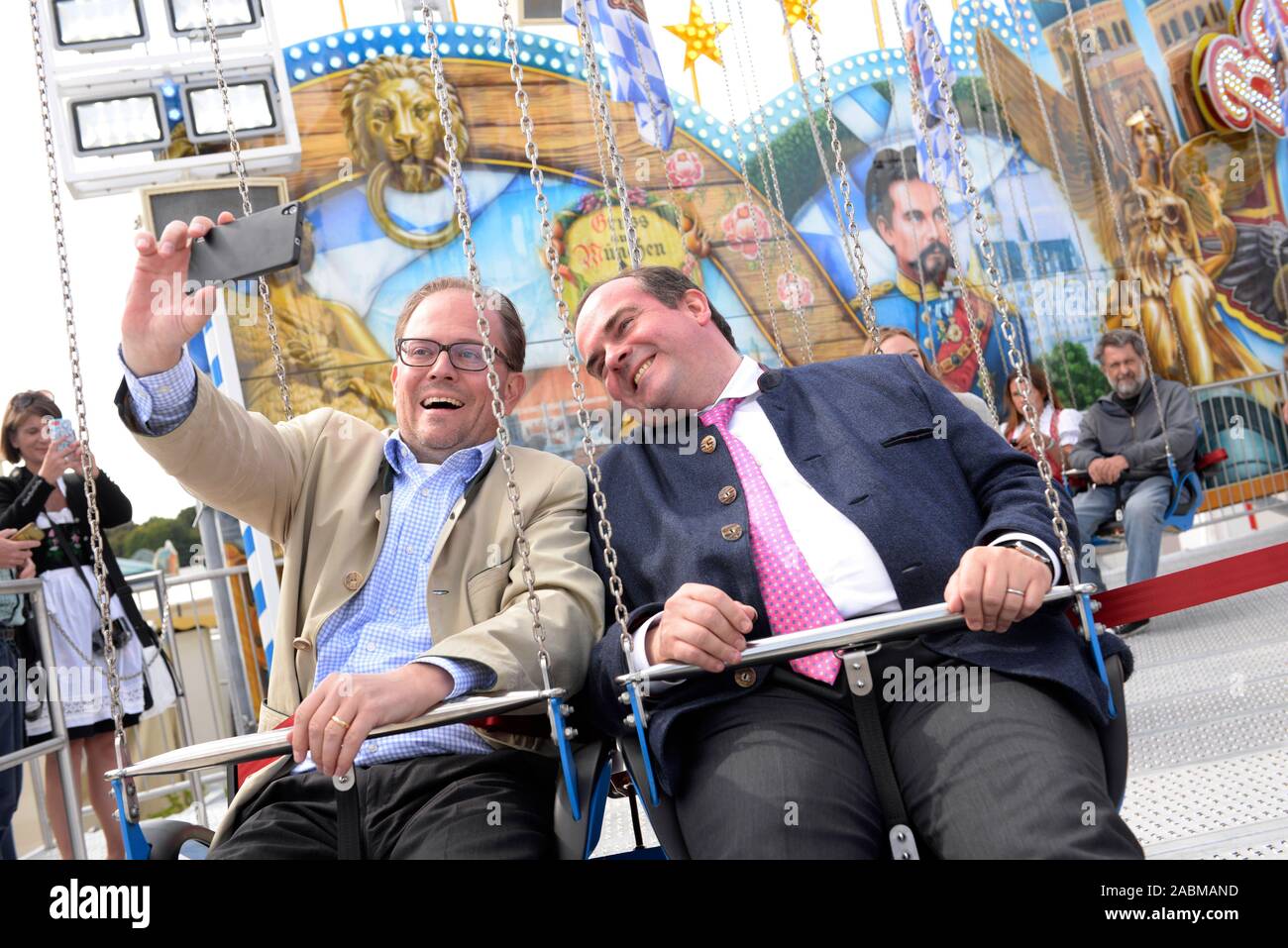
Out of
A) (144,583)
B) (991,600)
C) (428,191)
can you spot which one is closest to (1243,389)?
(428,191)

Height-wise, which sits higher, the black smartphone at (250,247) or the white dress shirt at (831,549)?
the black smartphone at (250,247)

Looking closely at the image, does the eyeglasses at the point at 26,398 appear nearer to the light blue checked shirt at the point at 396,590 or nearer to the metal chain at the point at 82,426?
the metal chain at the point at 82,426

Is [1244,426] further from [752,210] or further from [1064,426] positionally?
[752,210]

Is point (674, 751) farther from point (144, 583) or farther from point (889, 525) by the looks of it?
point (144, 583)

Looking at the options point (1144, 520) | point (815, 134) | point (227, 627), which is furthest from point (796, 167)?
point (227, 627)

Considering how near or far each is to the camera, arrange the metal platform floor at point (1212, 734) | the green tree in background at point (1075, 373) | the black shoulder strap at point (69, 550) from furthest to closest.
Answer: the green tree in background at point (1075, 373) → the black shoulder strap at point (69, 550) → the metal platform floor at point (1212, 734)

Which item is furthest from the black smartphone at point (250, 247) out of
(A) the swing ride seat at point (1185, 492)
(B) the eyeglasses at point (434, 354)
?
(A) the swing ride seat at point (1185, 492)

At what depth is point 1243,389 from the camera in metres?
9.64

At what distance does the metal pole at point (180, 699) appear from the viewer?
471 cm

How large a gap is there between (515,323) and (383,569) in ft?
2.05

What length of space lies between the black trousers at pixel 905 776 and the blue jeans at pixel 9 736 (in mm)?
2741

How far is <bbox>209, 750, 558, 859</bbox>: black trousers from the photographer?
162cm

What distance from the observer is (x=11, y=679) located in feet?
11.6

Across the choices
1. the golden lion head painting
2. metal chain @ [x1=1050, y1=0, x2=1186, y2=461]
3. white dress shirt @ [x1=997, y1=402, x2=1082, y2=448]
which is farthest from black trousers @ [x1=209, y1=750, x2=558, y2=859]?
metal chain @ [x1=1050, y1=0, x2=1186, y2=461]
